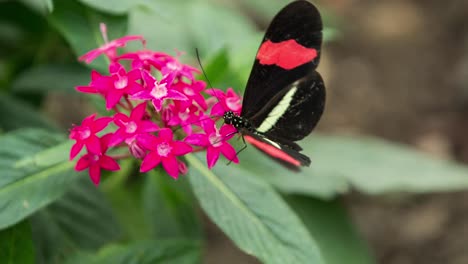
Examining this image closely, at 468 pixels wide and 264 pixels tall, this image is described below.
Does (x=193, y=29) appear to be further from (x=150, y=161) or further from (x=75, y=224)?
(x=150, y=161)

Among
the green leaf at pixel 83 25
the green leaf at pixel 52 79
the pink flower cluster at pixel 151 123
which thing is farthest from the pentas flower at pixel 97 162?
the green leaf at pixel 52 79

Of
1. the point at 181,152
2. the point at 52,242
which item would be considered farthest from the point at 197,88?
the point at 52,242

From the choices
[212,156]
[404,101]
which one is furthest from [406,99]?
[212,156]

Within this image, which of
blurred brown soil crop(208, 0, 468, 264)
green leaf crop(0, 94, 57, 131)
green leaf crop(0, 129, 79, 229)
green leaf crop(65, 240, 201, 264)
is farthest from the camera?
blurred brown soil crop(208, 0, 468, 264)

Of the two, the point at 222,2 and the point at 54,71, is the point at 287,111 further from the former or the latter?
the point at 222,2

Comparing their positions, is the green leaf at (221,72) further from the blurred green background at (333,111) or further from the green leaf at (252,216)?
the green leaf at (252,216)

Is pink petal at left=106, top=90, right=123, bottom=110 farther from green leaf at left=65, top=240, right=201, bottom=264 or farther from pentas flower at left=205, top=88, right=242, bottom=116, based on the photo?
green leaf at left=65, top=240, right=201, bottom=264

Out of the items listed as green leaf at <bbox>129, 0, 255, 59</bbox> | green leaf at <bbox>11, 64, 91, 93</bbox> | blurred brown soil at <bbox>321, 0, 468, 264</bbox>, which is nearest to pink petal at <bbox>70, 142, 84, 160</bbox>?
green leaf at <bbox>11, 64, 91, 93</bbox>

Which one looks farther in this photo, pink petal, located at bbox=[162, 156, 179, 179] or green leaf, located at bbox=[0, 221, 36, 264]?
green leaf, located at bbox=[0, 221, 36, 264]
